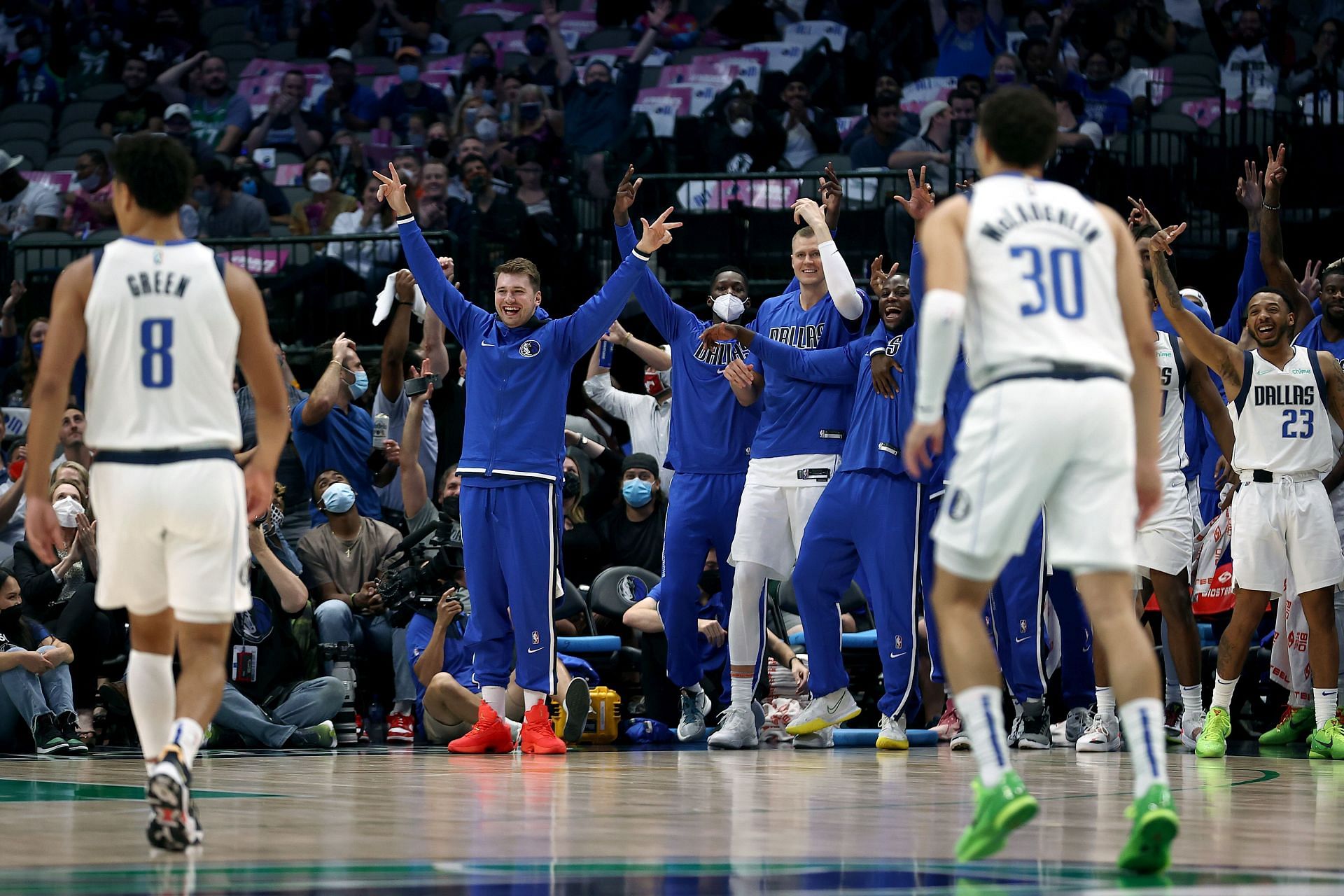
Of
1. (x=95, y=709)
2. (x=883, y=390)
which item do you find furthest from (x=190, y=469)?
(x=95, y=709)

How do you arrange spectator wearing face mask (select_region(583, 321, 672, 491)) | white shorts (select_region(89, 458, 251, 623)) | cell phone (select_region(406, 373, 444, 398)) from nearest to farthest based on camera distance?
white shorts (select_region(89, 458, 251, 623)) < cell phone (select_region(406, 373, 444, 398)) < spectator wearing face mask (select_region(583, 321, 672, 491))

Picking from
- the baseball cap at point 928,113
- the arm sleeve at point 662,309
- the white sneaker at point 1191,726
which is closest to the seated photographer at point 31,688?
the arm sleeve at point 662,309

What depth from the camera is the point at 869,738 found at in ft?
31.1

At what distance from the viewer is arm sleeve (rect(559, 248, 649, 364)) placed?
8.47 meters

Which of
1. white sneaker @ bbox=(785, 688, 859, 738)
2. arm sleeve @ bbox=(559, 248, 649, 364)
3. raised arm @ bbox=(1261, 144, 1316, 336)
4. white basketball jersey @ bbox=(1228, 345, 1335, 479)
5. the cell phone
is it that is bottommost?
white sneaker @ bbox=(785, 688, 859, 738)

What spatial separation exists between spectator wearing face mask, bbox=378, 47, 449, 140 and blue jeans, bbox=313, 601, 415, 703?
26.9ft

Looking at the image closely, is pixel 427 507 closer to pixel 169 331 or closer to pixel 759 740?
pixel 759 740

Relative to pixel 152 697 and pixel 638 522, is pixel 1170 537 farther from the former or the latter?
pixel 152 697

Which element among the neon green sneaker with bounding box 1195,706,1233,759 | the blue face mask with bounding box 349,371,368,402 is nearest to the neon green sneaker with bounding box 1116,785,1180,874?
the neon green sneaker with bounding box 1195,706,1233,759

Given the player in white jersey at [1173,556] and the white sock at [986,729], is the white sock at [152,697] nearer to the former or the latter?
the white sock at [986,729]

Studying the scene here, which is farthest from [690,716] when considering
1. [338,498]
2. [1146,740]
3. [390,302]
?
[1146,740]

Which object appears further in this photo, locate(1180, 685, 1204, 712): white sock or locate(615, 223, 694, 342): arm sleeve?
locate(615, 223, 694, 342): arm sleeve

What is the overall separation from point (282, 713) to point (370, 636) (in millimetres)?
886

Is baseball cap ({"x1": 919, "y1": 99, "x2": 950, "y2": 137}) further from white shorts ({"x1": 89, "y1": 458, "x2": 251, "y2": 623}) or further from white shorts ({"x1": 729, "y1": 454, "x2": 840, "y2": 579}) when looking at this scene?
white shorts ({"x1": 89, "y1": 458, "x2": 251, "y2": 623})
